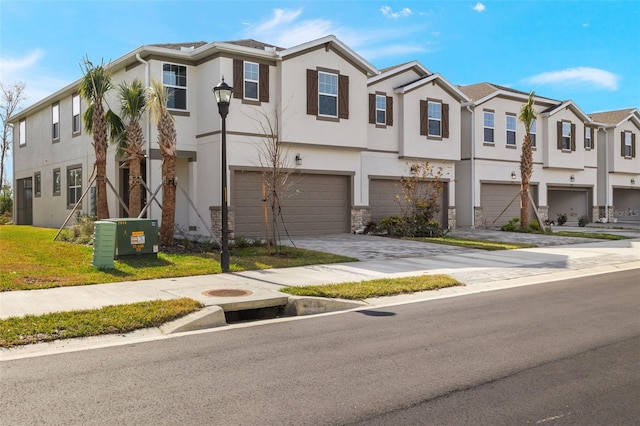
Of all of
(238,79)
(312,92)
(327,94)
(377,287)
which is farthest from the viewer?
(327,94)

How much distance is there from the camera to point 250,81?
2002 cm

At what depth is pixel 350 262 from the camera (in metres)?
14.6

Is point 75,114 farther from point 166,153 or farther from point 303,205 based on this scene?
point 303,205

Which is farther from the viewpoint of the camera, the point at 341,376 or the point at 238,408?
the point at 341,376

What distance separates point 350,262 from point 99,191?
8955 millimetres

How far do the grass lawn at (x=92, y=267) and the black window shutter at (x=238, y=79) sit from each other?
6137mm

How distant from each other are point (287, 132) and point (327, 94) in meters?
2.51

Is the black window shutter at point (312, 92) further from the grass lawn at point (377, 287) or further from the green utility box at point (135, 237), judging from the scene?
the grass lawn at point (377, 287)

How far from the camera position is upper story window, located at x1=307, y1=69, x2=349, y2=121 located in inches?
833

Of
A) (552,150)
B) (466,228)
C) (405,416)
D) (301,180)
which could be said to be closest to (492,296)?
(405,416)

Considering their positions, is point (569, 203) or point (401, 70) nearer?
point (401, 70)

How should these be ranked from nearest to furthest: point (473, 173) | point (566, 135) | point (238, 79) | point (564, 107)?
1. point (238, 79)
2. point (473, 173)
3. point (564, 107)
4. point (566, 135)

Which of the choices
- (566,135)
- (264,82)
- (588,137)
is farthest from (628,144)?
(264,82)

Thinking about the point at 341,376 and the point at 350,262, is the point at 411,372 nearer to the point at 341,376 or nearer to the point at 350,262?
the point at 341,376
